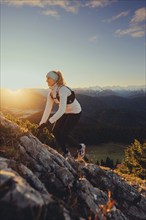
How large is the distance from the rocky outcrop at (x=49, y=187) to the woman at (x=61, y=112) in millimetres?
696

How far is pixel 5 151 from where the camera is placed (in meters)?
6.91

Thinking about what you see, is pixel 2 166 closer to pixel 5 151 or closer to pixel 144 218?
pixel 5 151

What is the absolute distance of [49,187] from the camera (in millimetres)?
7031

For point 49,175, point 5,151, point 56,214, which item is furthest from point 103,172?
point 56,214

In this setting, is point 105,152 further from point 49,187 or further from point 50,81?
point 49,187

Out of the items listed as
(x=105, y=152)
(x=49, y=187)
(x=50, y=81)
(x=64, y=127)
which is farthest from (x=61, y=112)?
(x=105, y=152)

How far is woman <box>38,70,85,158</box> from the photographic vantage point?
892cm

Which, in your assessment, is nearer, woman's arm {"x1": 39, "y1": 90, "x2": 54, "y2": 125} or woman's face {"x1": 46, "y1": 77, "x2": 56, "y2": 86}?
woman's face {"x1": 46, "y1": 77, "x2": 56, "y2": 86}

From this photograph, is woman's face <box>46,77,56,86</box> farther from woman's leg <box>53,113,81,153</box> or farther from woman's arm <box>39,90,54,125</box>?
woman's leg <box>53,113,81,153</box>

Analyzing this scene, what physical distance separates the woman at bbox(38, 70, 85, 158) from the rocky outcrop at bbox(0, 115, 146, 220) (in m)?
0.70

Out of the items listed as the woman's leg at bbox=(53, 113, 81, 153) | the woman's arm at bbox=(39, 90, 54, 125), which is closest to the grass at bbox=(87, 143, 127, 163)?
the woman's leg at bbox=(53, 113, 81, 153)

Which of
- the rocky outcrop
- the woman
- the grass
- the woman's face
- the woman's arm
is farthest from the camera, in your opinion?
the grass

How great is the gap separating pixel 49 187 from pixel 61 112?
2.48 meters

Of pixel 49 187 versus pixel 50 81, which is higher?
pixel 50 81
